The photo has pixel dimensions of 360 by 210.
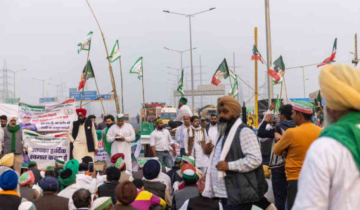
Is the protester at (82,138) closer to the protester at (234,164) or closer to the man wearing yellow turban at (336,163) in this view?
the protester at (234,164)

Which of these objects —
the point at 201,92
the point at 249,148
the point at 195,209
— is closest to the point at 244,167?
the point at 249,148

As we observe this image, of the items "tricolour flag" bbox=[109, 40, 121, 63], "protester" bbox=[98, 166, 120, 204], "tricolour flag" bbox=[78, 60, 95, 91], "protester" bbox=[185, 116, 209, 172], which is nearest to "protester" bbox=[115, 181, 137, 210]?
"protester" bbox=[98, 166, 120, 204]

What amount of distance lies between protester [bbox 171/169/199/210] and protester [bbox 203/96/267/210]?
1.35 meters

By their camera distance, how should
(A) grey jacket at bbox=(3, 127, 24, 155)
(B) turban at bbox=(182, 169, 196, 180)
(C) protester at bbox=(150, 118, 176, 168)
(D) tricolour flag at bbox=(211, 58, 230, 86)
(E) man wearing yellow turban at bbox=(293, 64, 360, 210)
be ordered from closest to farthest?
(E) man wearing yellow turban at bbox=(293, 64, 360, 210) < (B) turban at bbox=(182, 169, 196, 180) < (A) grey jacket at bbox=(3, 127, 24, 155) < (C) protester at bbox=(150, 118, 176, 168) < (D) tricolour flag at bbox=(211, 58, 230, 86)

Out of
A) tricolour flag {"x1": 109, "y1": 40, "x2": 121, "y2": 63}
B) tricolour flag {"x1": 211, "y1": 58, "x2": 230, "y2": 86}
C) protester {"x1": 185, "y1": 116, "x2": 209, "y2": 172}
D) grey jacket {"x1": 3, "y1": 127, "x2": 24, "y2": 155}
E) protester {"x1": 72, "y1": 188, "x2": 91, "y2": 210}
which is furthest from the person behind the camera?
tricolour flag {"x1": 211, "y1": 58, "x2": 230, "y2": 86}

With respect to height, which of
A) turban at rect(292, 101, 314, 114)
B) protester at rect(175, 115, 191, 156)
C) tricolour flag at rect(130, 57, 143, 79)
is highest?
tricolour flag at rect(130, 57, 143, 79)

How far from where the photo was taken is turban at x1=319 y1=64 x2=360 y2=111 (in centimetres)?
233

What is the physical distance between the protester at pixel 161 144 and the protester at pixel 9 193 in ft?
23.6

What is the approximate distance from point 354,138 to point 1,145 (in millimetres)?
11758

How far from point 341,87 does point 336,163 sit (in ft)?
1.21

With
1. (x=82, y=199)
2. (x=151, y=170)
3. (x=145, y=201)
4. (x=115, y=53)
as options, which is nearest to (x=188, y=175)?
(x=145, y=201)

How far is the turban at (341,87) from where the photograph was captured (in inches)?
91.7

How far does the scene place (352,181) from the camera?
223 centimetres

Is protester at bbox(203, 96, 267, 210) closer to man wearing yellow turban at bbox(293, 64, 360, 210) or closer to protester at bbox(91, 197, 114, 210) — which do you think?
protester at bbox(91, 197, 114, 210)
